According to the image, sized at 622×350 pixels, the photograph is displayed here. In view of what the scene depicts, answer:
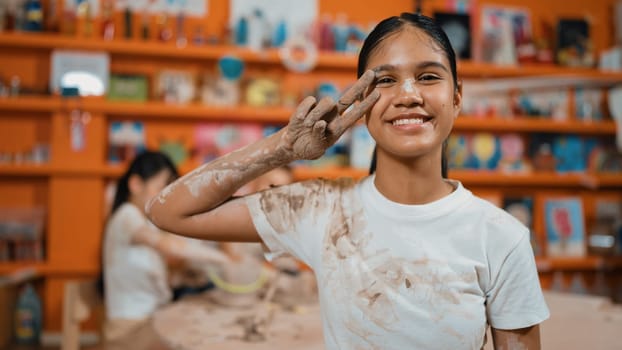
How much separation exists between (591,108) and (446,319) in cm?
359

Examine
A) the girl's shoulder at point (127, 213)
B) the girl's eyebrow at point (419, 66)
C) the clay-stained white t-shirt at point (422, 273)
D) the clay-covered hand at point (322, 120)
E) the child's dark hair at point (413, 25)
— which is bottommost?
the girl's shoulder at point (127, 213)

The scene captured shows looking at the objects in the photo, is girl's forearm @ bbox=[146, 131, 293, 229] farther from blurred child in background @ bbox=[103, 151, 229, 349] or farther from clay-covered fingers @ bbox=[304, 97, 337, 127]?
blurred child in background @ bbox=[103, 151, 229, 349]

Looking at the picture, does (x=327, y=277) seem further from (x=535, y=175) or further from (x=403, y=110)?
(x=535, y=175)

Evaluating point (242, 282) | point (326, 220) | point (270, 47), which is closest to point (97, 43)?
point (270, 47)

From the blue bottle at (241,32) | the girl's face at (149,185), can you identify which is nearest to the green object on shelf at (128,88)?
the blue bottle at (241,32)

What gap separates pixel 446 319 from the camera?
2.64 feet

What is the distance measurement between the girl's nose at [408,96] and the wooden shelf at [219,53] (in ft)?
8.35

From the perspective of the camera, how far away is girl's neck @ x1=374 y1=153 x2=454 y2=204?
0.88 m

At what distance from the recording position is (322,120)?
0.82m

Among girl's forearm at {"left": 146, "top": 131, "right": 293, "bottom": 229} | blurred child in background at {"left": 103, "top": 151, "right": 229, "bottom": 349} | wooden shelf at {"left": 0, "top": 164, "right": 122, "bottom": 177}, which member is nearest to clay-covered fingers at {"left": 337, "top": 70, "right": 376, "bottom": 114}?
girl's forearm at {"left": 146, "top": 131, "right": 293, "bottom": 229}

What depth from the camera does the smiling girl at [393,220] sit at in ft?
2.67

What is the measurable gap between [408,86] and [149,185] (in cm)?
168

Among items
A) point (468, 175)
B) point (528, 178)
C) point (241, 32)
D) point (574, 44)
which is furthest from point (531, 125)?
point (241, 32)

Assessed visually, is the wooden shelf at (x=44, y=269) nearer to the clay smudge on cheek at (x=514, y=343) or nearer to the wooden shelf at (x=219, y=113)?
the wooden shelf at (x=219, y=113)
